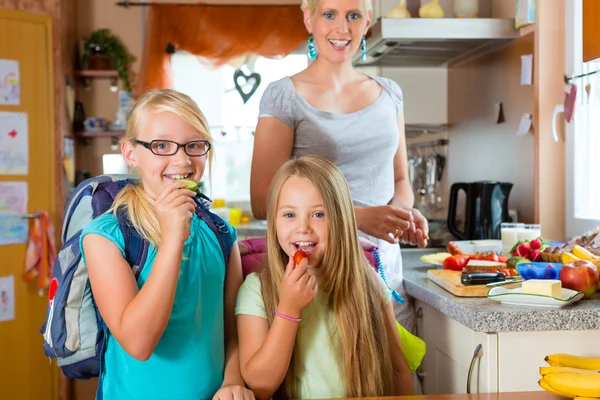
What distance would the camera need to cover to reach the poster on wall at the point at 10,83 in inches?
151

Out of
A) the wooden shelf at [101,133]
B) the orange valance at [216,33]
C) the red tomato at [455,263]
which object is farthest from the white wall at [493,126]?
the wooden shelf at [101,133]

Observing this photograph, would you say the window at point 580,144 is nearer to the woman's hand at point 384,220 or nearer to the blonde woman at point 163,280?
the woman's hand at point 384,220

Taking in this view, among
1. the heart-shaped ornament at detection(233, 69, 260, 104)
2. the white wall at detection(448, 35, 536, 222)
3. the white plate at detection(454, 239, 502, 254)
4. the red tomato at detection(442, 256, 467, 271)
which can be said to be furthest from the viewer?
the heart-shaped ornament at detection(233, 69, 260, 104)

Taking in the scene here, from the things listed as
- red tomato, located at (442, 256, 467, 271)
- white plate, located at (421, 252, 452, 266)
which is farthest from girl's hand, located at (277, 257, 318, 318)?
white plate, located at (421, 252, 452, 266)

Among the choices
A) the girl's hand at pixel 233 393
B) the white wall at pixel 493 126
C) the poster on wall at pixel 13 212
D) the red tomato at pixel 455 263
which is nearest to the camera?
the girl's hand at pixel 233 393

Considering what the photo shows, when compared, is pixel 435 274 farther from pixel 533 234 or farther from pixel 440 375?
pixel 533 234

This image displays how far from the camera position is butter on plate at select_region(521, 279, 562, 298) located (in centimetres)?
167

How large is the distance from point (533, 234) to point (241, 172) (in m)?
2.89

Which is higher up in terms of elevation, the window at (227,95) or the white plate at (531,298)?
the window at (227,95)

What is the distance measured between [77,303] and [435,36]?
1966 millimetres

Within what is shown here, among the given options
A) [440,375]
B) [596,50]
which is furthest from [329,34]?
[440,375]

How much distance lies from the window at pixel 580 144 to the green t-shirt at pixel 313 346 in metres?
1.48

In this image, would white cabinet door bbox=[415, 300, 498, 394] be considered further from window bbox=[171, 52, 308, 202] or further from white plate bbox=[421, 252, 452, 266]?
window bbox=[171, 52, 308, 202]

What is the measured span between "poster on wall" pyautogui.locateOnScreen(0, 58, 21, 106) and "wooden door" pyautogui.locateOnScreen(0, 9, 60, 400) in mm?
25
